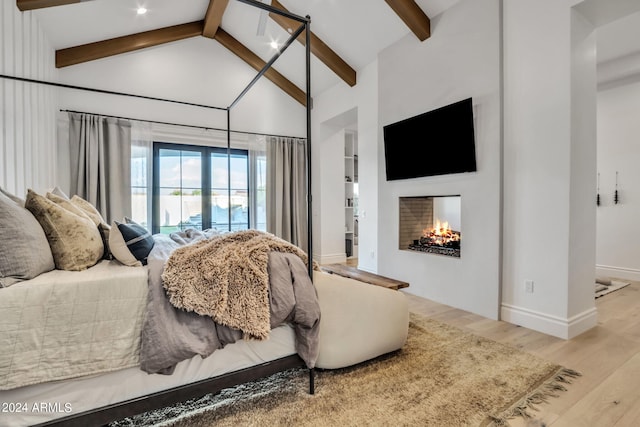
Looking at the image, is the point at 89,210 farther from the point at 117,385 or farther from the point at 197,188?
the point at 197,188

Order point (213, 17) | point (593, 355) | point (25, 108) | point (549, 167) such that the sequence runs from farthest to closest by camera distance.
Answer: point (213, 17)
point (25, 108)
point (549, 167)
point (593, 355)

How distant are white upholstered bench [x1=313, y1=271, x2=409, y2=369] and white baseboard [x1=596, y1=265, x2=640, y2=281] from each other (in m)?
4.39

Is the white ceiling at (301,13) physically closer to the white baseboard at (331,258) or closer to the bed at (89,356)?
the white baseboard at (331,258)

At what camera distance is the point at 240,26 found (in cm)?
469

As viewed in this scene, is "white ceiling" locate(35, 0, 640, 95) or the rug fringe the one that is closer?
the rug fringe

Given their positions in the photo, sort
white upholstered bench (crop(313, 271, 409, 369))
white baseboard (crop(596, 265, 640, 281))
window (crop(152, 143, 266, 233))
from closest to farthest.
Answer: white upholstered bench (crop(313, 271, 409, 369)) → white baseboard (crop(596, 265, 640, 281)) → window (crop(152, 143, 266, 233))

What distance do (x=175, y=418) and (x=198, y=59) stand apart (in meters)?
4.95

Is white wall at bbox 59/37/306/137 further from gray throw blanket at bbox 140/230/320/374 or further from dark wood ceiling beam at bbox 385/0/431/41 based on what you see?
gray throw blanket at bbox 140/230/320/374

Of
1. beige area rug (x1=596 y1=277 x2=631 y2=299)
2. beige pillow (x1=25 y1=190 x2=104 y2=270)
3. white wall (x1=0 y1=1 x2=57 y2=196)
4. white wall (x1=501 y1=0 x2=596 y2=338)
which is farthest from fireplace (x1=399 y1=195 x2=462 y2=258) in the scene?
white wall (x1=0 y1=1 x2=57 y2=196)

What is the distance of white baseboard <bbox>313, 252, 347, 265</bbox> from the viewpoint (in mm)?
5691

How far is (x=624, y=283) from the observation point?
4043 millimetres

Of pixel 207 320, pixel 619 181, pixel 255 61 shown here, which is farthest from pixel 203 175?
pixel 619 181

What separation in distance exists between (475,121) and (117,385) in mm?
3335

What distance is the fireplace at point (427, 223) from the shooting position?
12.7 feet
